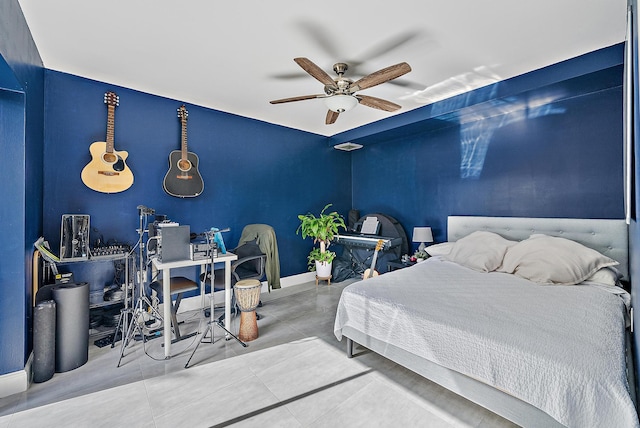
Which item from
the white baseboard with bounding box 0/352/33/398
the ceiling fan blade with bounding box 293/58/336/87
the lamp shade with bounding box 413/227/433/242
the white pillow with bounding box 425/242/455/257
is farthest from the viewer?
the lamp shade with bounding box 413/227/433/242

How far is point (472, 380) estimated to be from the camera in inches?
64.6

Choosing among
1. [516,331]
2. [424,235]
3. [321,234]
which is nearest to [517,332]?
[516,331]

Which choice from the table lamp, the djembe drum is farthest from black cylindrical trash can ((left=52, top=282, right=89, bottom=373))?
the table lamp

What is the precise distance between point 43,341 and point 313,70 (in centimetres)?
288

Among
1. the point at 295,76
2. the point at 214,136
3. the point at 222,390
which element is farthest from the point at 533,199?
the point at 214,136

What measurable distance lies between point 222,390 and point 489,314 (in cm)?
189

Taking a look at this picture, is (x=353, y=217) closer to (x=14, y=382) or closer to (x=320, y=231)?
(x=320, y=231)

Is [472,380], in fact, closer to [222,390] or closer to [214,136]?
[222,390]

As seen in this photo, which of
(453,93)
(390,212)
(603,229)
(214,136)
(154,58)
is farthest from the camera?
(390,212)

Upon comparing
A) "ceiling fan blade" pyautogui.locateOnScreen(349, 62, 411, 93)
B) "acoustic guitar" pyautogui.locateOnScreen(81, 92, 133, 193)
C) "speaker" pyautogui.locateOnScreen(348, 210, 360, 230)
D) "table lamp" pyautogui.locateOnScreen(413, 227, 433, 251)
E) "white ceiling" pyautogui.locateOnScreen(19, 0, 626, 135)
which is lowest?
"table lamp" pyautogui.locateOnScreen(413, 227, 433, 251)

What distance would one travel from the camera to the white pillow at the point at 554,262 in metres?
2.44

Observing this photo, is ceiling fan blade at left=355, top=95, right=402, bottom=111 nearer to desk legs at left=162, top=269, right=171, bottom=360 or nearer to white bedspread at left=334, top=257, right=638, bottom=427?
white bedspread at left=334, top=257, right=638, bottom=427

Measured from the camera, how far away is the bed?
1.27 m

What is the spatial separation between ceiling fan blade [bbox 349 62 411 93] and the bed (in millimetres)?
1715
